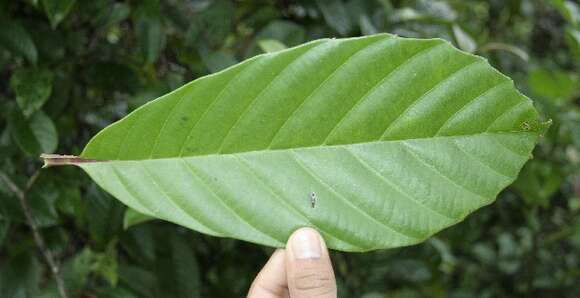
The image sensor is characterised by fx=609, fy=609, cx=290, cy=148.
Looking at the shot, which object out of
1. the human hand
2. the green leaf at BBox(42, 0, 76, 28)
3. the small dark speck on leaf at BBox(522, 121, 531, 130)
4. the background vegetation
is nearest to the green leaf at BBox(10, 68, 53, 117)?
the background vegetation

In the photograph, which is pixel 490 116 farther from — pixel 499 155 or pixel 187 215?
pixel 187 215

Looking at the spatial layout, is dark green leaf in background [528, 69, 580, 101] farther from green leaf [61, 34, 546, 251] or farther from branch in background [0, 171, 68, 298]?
Result: branch in background [0, 171, 68, 298]

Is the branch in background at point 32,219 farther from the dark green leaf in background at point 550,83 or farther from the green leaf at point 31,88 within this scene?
the dark green leaf in background at point 550,83

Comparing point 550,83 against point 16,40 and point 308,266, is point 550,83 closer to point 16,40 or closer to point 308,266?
point 308,266

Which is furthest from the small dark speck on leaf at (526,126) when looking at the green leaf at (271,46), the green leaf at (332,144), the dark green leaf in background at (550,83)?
the dark green leaf in background at (550,83)

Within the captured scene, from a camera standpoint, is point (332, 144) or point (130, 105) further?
point (130, 105)

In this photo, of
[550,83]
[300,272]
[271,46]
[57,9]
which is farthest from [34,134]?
[550,83]

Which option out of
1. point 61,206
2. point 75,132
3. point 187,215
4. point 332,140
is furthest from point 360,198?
point 75,132
